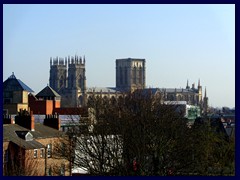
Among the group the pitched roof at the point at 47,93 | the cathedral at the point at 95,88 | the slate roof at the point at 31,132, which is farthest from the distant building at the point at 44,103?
the cathedral at the point at 95,88

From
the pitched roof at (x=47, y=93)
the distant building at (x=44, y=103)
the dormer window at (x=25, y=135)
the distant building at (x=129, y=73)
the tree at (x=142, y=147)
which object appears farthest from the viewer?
the distant building at (x=129, y=73)

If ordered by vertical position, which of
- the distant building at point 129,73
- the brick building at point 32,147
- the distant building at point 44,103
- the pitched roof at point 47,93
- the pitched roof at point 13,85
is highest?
the distant building at point 129,73

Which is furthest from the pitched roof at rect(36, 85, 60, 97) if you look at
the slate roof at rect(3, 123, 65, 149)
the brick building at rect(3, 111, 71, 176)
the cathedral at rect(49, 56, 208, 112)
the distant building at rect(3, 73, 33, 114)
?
the cathedral at rect(49, 56, 208, 112)

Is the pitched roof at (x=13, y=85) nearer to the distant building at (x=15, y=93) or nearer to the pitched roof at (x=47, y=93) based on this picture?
the distant building at (x=15, y=93)

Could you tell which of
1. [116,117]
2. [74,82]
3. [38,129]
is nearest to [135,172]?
[116,117]

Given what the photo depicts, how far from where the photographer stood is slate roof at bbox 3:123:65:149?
69.9 feet

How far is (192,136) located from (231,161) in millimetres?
2054

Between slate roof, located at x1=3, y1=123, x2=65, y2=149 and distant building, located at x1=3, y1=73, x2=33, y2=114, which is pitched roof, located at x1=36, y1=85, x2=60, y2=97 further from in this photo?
slate roof, located at x1=3, y1=123, x2=65, y2=149

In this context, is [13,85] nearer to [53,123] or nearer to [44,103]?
[44,103]

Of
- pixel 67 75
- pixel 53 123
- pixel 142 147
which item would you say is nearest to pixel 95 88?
pixel 67 75

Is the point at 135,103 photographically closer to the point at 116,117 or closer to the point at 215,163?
the point at 116,117

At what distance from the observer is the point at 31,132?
2427 centimetres

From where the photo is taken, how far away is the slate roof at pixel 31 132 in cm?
2131

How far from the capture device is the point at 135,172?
58.5ft
